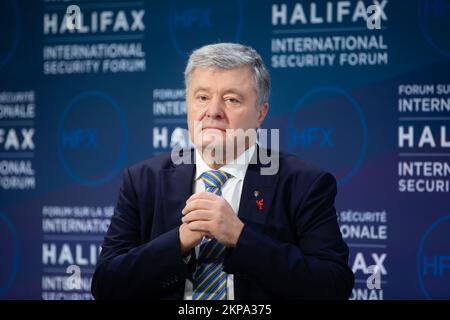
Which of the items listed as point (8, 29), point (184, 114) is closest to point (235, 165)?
point (184, 114)

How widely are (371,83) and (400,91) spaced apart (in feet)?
0.59

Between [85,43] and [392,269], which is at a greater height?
[85,43]

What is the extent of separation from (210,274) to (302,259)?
33 cm

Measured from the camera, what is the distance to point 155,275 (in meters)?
1.93

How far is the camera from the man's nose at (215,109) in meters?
2.06

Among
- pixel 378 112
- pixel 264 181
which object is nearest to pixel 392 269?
pixel 378 112

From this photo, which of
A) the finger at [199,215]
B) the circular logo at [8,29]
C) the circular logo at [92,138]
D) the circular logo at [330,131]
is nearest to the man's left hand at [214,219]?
the finger at [199,215]

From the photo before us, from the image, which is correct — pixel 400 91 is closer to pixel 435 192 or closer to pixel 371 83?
pixel 371 83

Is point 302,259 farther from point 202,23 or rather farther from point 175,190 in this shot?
point 202,23

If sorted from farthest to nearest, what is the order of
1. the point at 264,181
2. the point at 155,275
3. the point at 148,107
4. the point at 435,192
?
the point at 148,107 < the point at 435,192 < the point at 264,181 < the point at 155,275

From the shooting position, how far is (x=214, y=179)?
83.4 inches

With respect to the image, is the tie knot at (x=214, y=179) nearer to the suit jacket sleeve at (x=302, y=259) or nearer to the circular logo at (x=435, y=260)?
the suit jacket sleeve at (x=302, y=259)

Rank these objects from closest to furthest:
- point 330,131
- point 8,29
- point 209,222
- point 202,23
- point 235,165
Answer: point 209,222, point 235,165, point 330,131, point 202,23, point 8,29

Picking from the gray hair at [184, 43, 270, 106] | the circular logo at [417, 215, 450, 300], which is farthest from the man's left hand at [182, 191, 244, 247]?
the circular logo at [417, 215, 450, 300]
